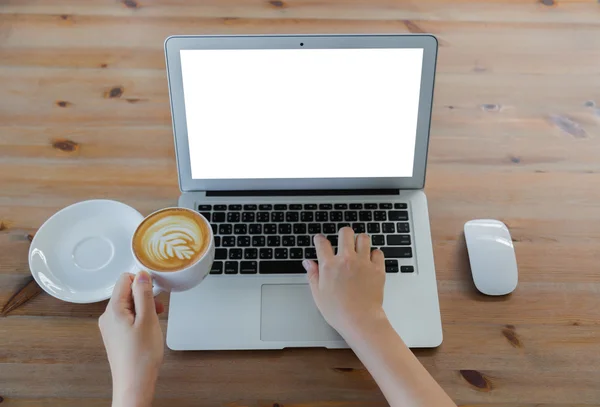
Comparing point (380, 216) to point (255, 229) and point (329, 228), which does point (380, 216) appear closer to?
point (329, 228)

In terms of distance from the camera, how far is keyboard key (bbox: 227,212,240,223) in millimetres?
842

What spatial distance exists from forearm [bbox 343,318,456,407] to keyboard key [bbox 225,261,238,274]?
182 millimetres

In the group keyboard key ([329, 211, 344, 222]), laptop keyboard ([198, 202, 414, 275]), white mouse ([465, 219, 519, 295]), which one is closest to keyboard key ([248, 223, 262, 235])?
laptop keyboard ([198, 202, 414, 275])

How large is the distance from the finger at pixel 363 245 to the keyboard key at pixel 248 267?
145 mm

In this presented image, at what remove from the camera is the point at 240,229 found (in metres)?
0.83

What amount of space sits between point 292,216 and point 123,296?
27 cm

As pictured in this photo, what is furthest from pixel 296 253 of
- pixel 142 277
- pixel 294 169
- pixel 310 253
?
pixel 142 277

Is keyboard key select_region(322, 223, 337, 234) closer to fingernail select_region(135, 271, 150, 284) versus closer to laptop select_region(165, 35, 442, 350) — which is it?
laptop select_region(165, 35, 442, 350)

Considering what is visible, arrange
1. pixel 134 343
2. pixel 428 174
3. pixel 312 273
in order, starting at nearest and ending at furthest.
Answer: pixel 134 343
pixel 312 273
pixel 428 174

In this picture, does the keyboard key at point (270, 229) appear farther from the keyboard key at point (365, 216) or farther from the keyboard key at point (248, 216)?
the keyboard key at point (365, 216)

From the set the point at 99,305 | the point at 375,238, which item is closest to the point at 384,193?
the point at 375,238

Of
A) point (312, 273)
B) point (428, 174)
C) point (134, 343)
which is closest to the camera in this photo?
point (134, 343)

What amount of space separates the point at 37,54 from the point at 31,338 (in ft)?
1.82

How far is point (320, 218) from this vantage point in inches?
33.3
